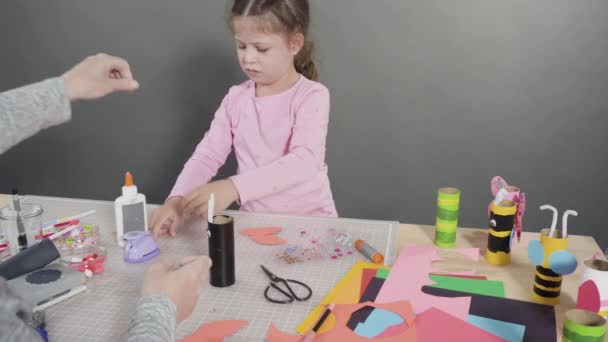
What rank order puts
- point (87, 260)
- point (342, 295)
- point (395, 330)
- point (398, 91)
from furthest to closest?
point (398, 91) → point (87, 260) → point (342, 295) → point (395, 330)

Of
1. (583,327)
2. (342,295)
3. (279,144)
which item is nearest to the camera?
(583,327)

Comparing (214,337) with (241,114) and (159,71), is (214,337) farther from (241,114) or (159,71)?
(159,71)

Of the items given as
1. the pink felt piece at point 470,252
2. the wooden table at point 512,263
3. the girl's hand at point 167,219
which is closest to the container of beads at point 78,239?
the girl's hand at point 167,219

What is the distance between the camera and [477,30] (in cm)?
203

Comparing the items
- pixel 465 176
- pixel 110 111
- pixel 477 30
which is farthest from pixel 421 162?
pixel 110 111

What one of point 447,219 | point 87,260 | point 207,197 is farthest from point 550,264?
point 87,260

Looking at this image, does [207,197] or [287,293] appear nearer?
[287,293]

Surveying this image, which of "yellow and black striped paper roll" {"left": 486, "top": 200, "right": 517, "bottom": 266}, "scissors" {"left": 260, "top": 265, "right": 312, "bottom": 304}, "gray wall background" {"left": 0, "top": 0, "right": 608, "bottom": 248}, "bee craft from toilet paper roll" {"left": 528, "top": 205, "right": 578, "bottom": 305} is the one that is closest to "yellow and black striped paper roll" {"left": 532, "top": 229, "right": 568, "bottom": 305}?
"bee craft from toilet paper roll" {"left": 528, "top": 205, "right": 578, "bottom": 305}

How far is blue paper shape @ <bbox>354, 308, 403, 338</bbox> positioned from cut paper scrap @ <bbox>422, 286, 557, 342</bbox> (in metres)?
0.11

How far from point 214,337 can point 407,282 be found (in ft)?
1.17

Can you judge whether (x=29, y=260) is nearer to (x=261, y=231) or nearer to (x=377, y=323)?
(x=261, y=231)

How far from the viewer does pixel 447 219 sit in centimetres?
112

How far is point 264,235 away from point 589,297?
25.2 inches

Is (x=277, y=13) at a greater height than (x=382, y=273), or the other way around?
(x=277, y=13)
